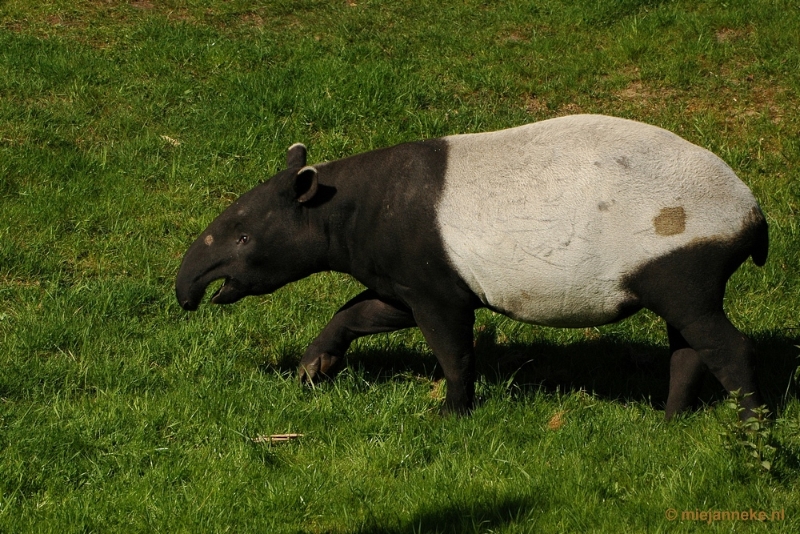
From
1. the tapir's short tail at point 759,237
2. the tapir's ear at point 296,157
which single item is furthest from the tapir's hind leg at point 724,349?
the tapir's ear at point 296,157

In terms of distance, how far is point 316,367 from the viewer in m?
6.90

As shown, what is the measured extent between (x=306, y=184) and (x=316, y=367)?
1.27 m

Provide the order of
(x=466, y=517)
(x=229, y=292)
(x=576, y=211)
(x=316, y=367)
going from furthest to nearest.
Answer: (x=316, y=367), (x=229, y=292), (x=576, y=211), (x=466, y=517)

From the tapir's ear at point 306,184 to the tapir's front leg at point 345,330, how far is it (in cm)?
89

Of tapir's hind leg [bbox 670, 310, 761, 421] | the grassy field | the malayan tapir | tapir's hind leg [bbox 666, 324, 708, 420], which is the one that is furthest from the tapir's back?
the grassy field

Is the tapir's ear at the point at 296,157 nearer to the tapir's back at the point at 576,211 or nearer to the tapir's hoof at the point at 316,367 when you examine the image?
the tapir's back at the point at 576,211

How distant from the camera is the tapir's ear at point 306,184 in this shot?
640cm

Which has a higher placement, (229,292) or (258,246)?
(258,246)

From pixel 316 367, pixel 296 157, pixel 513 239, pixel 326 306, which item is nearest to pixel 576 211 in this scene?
pixel 513 239

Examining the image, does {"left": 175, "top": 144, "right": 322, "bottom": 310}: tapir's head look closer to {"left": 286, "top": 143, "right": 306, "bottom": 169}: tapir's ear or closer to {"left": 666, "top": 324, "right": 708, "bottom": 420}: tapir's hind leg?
{"left": 286, "top": 143, "right": 306, "bottom": 169}: tapir's ear

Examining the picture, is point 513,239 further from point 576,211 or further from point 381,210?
point 381,210

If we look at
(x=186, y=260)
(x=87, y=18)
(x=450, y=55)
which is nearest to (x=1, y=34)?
(x=87, y=18)

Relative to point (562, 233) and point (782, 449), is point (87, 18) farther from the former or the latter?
point (782, 449)

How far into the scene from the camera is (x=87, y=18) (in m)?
11.6
